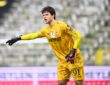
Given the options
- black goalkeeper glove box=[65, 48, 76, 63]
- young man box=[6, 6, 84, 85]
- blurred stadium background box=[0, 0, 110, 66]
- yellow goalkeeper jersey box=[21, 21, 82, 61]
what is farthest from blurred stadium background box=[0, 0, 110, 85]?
black goalkeeper glove box=[65, 48, 76, 63]

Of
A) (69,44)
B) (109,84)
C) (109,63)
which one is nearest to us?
(69,44)

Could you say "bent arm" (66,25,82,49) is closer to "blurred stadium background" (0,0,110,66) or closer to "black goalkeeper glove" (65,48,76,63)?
"black goalkeeper glove" (65,48,76,63)

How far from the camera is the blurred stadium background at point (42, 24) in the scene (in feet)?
47.6

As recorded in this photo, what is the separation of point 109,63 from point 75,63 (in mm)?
5628

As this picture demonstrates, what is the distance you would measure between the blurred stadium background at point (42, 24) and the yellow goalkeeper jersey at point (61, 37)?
559cm

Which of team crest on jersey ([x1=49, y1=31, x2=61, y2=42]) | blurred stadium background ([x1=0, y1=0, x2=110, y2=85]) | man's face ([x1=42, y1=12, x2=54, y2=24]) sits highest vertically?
man's face ([x1=42, y1=12, x2=54, y2=24])

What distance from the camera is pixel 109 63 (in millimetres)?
14297

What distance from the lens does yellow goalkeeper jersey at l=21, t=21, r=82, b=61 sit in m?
8.50

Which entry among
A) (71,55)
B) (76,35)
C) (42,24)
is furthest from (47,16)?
(42,24)

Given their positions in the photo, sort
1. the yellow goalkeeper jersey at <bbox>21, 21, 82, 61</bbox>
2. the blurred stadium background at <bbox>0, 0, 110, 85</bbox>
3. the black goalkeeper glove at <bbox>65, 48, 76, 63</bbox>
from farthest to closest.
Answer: the blurred stadium background at <bbox>0, 0, 110, 85</bbox> → the yellow goalkeeper jersey at <bbox>21, 21, 82, 61</bbox> → the black goalkeeper glove at <bbox>65, 48, 76, 63</bbox>

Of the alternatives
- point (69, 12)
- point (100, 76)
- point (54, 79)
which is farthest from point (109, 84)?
point (69, 12)

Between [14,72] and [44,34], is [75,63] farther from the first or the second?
[14,72]

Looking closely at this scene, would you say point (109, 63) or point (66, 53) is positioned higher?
point (66, 53)

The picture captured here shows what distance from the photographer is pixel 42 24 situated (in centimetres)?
Answer: 1504
